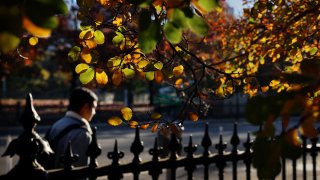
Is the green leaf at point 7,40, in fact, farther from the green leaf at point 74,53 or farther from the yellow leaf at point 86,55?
the green leaf at point 74,53

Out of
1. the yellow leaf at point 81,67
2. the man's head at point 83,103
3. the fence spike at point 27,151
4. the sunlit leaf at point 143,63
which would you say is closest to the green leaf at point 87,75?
the yellow leaf at point 81,67

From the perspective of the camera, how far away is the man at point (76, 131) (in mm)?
3342

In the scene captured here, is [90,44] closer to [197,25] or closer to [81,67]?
[81,67]

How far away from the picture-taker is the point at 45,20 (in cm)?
84

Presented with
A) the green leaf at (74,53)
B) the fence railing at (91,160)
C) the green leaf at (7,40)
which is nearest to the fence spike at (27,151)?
the fence railing at (91,160)

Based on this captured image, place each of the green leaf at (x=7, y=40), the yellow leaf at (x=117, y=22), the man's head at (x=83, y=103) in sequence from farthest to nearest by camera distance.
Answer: the man's head at (x=83, y=103) → the yellow leaf at (x=117, y=22) → the green leaf at (x=7, y=40)

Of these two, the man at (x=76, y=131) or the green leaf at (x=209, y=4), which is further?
the man at (x=76, y=131)

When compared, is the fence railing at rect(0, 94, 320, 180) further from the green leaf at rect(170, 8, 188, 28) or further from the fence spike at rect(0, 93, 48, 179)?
the green leaf at rect(170, 8, 188, 28)

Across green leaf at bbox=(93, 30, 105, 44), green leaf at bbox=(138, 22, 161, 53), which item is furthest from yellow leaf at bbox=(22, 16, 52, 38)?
green leaf at bbox=(93, 30, 105, 44)

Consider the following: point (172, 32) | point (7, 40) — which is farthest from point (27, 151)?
point (7, 40)

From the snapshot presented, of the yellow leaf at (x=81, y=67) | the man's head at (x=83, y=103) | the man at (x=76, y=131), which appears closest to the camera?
the yellow leaf at (x=81, y=67)

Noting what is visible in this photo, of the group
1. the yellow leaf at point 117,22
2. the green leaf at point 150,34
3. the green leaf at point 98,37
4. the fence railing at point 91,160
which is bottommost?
the fence railing at point 91,160

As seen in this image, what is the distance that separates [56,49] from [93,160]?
68.3 ft

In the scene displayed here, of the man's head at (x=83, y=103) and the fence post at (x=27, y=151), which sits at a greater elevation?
the man's head at (x=83, y=103)
